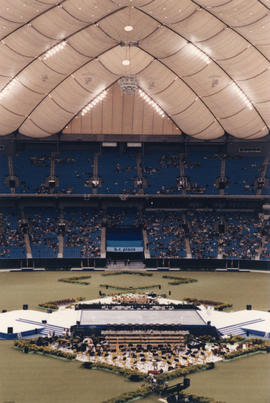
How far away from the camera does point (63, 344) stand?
29797 mm

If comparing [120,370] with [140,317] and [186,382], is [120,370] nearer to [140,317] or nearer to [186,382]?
[186,382]

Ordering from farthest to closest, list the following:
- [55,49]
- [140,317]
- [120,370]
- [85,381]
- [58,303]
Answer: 1. [55,49]
2. [58,303]
3. [140,317]
4. [120,370]
5. [85,381]

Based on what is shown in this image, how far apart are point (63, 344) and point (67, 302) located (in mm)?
12473

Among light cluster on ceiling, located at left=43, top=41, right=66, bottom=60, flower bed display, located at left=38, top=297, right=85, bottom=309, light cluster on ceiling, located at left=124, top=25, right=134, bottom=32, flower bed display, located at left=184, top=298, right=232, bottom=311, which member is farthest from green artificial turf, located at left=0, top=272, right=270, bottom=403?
light cluster on ceiling, located at left=124, top=25, right=134, bottom=32

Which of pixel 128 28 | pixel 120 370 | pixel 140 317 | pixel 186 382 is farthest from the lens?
pixel 128 28

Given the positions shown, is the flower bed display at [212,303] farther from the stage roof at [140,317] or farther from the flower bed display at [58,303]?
the flower bed display at [58,303]

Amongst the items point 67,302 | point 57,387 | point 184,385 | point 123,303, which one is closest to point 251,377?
point 184,385

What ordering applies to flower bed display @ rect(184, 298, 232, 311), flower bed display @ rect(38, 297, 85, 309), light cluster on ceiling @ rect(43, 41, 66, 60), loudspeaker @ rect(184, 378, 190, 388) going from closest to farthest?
loudspeaker @ rect(184, 378, 190, 388) < flower bed display @ rect(38, 297, 85, 309) < flower bed display @ rect(184, 298, 232, 311) < light cluster on ceiling @ rect(43, 41, 66, 60)

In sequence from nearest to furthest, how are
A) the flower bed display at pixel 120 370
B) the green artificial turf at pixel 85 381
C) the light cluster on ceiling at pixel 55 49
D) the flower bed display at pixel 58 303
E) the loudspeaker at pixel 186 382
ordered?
the green artificial turf at pixel 85 381
the loudspeaker at pixel 186 382
the flower bed display at pixel 120 370
the flower bed display at pixel 58 303
the light cluster on ceiling at pixel 55 49

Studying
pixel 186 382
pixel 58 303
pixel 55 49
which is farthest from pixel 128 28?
pixel 186 382

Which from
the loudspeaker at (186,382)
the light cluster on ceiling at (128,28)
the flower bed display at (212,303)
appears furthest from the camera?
the light cluster on ceiling at (128,28)

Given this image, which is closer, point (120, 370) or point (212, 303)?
point (120, 370)

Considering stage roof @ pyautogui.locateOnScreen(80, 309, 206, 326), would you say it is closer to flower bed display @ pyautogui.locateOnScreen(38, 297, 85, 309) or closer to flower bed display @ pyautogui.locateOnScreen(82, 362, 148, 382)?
flower bed display @ pyautogui.locateOnScreen(38, 297, 85, 309)

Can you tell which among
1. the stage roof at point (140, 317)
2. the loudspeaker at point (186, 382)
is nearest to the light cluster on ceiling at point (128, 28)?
the stage roof at point (140, 317)
